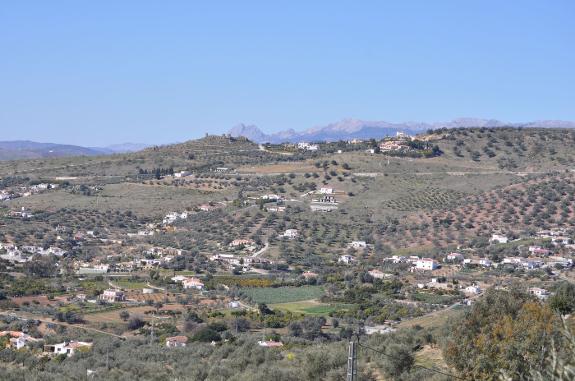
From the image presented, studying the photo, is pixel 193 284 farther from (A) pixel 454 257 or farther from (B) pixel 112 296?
(A) pixel 454 257

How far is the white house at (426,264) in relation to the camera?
4859 centimetres

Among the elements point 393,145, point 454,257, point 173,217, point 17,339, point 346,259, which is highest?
point 393,145

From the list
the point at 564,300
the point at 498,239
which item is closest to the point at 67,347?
the point at 564,300

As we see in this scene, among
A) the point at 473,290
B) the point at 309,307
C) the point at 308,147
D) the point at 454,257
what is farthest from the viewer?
the point at 308,147

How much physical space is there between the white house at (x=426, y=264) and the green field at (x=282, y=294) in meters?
6.70

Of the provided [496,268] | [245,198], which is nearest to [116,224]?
[245,198]

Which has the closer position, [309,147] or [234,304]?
[234,304]

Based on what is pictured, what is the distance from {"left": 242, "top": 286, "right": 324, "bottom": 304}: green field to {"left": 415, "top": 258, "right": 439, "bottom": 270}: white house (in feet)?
22.0

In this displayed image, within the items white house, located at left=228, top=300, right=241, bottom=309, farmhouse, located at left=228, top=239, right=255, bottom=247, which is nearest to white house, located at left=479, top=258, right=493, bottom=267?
white house, located at left=228, top=300, right=241, bottom=309

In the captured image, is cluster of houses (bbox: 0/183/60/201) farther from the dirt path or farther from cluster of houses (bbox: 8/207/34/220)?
the dirt path

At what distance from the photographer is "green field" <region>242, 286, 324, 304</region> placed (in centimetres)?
4159

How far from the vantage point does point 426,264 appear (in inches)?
1927

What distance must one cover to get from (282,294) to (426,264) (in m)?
9.82

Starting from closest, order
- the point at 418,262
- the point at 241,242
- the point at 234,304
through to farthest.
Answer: the point at 234,304
the point at 418,262
the point at 241,242
